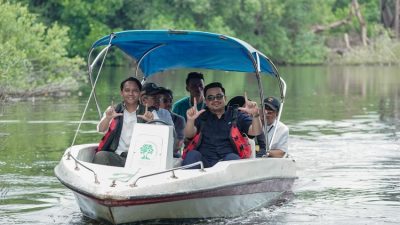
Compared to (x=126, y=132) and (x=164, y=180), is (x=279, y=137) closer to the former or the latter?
(x=126, y=132)

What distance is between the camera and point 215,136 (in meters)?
11.8

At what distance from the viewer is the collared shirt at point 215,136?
1182 centimetres

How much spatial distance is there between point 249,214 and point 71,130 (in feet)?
31.7

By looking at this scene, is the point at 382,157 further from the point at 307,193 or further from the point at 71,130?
the point at 71,130

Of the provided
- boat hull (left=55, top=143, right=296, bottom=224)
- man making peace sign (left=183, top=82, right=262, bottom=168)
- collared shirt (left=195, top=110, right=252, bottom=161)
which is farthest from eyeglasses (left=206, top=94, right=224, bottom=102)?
boat hull (left=55, top=143, right=296, bottom=224)

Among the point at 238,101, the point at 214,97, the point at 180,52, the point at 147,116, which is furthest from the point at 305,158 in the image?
the point at 147,116

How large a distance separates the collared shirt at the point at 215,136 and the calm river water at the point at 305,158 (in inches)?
29.3

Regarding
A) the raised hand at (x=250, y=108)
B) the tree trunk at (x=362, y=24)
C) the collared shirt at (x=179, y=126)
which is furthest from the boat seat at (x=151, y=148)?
the tree trunk at (x=362, y=24)

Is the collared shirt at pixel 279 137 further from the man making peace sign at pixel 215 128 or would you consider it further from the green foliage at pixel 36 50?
the green foliage at pixel 36 50

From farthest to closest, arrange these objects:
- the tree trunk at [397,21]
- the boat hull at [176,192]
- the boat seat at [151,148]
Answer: the tree trunk at [397,21] → the boat seat at [151,148] → the boat hull at [176,192]

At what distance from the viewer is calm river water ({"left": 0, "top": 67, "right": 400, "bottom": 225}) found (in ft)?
39.6

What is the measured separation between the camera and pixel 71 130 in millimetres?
21031

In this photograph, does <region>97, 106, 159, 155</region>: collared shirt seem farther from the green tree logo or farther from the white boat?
the green tree logo

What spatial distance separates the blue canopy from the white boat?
0.04m
